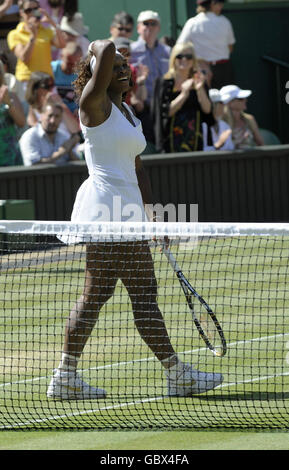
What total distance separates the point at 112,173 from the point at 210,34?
10.9 meters

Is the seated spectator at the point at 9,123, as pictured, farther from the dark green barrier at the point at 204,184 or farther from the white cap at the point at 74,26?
the white cap at the point at 74,26

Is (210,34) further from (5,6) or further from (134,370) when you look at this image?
(134,370)

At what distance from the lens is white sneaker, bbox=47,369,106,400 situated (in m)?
6.84

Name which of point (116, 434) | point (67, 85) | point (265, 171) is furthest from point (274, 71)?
point (116, 434)

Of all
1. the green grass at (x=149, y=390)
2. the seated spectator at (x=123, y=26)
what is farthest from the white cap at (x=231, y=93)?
the green grass at (x=149, y=390)

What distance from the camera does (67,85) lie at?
52.4 ft

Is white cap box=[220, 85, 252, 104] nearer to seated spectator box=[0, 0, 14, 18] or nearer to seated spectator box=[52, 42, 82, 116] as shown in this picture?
seated spectator box=[52, 42, 82, 116]

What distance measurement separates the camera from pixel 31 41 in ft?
50.0

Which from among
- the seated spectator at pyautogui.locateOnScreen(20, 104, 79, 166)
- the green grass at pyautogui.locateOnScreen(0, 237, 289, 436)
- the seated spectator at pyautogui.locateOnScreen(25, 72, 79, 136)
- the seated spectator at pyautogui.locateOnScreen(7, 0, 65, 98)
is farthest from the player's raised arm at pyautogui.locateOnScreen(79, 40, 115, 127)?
the seated spectator at pyautogui.locateOnScreen(7, 0, 65, 98)

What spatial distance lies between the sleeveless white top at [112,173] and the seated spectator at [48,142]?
7634mm

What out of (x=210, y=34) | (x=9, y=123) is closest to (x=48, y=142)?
(x=9, y=123)

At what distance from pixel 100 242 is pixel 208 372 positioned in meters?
1.26

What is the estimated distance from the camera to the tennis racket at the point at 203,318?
23.2 ft

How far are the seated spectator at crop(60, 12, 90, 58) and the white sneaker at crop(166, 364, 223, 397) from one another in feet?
32.7
